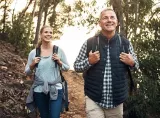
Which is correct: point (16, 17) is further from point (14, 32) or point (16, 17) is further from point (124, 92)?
point (124, 92)

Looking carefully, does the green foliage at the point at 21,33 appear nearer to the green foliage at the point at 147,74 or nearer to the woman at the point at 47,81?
the green foliage at the point at 147,74

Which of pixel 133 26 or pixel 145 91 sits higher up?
pixel 133 26

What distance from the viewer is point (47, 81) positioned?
18.0 ft

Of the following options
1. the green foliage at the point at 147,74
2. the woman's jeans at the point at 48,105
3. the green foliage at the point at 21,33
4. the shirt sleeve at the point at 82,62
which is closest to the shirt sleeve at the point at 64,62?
the woman's jeans at the point at 48,105

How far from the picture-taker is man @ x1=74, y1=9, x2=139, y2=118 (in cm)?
409

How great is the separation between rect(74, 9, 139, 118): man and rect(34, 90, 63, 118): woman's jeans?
1.43 metres

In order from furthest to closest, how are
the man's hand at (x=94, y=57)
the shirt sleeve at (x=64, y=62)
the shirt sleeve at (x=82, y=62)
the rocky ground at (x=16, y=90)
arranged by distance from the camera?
the rocky ground at (x=16, y=90) < the shirt sleeve at (x=64, y=62) < the shirt sleeve at (x=82, y=62) < the man's hand at (x=94, y=57)

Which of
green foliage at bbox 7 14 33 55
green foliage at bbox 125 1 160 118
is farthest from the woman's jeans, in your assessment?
green foliage at bbox 7 14 33 55

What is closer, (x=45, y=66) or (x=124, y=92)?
(x=124, y=92)

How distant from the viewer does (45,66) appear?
5.53 m

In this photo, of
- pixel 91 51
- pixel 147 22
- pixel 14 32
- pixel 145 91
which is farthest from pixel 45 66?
pixel 14 32

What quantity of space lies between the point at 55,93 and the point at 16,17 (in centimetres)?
1061

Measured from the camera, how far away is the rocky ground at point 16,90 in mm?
7691

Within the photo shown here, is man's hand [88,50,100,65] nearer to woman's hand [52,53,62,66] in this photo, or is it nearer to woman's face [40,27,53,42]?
woman's hand [52,53,62,66]
